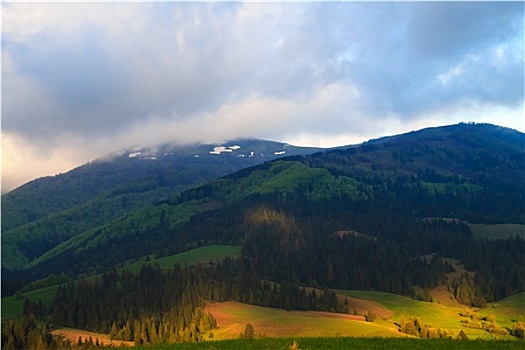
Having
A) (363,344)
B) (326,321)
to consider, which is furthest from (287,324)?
(363,344)

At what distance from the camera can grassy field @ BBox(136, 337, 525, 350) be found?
2126 inches

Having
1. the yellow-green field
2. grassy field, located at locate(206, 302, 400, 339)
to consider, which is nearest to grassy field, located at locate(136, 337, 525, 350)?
the yellow-green field

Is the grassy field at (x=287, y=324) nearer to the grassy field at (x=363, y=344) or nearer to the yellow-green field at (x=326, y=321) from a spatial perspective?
the yellow-green field at (x=326, y=321)

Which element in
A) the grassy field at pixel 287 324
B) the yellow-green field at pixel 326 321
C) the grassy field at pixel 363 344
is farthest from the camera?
the yellow-green field at pixel 326 321

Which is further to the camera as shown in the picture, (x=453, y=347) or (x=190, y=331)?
(x=190, y=331)

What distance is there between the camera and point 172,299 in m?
192

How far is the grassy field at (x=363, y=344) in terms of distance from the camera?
2126 inches

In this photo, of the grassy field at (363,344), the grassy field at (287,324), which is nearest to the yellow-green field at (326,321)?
the grassy field at (287,324)

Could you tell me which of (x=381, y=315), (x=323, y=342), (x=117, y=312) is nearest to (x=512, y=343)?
(x=323, y=342)

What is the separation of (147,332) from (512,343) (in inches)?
4424

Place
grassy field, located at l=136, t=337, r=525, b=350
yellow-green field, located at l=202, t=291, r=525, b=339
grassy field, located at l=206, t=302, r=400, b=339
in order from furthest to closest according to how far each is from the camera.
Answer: yellow-green field, located at l=202, t=291, r=525, b=339
grassy field, located at l=206, t=302, r=400, b=339
grassy field, located at l=136, t=337, r=525, b=350

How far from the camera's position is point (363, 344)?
57.0 m

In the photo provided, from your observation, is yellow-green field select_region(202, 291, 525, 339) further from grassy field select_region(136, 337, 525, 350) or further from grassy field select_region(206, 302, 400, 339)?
grassy field select_region(136, 337, 525, 350)

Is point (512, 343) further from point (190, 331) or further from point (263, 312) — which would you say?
point (263, 312)
